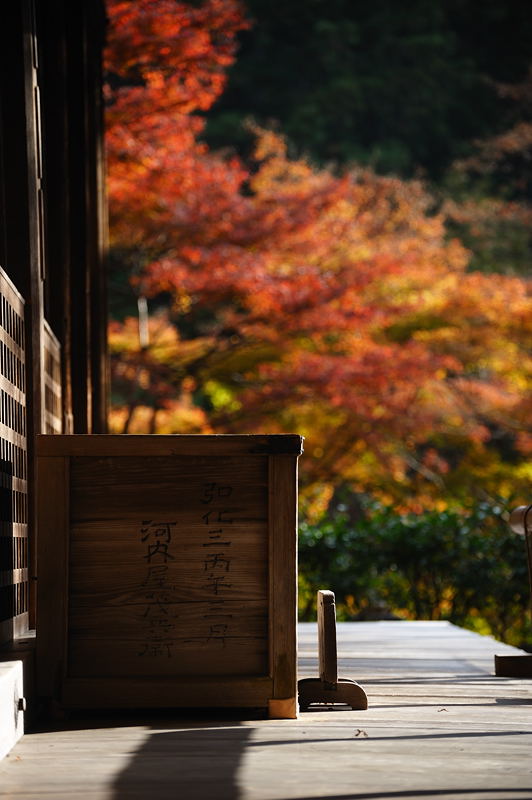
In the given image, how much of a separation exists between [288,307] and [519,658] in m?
5.49

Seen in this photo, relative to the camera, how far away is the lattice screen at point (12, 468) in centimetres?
265

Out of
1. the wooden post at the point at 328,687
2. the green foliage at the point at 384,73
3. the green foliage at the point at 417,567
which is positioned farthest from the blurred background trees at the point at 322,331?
the wooden post at the point at 328,687

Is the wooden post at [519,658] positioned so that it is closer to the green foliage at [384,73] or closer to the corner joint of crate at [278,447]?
the corner joint of crate at [278,447]

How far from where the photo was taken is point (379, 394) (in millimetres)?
8914

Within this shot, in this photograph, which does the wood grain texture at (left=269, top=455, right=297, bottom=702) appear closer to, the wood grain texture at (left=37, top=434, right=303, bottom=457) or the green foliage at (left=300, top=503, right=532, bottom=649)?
the wood grain texture at (left=37, top=434, right=303, bottom=457)

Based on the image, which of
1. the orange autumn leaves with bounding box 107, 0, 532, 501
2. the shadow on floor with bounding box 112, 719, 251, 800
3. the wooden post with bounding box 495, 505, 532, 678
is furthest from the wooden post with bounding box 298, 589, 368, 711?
the orange autumn leaves with bounding box 107, 0, 532, 501

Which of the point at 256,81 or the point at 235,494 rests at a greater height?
the point at 256,81

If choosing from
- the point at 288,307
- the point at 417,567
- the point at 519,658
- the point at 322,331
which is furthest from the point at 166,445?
the point at 322,331

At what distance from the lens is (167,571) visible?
2.52m

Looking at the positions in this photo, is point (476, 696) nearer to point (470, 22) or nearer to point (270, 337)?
point (270, 337)

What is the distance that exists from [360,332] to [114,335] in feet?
7.31

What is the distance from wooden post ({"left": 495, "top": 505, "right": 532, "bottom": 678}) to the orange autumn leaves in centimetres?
513

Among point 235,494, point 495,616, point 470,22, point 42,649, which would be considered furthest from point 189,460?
point 470,22

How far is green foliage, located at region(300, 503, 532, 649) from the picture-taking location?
21.2ft
